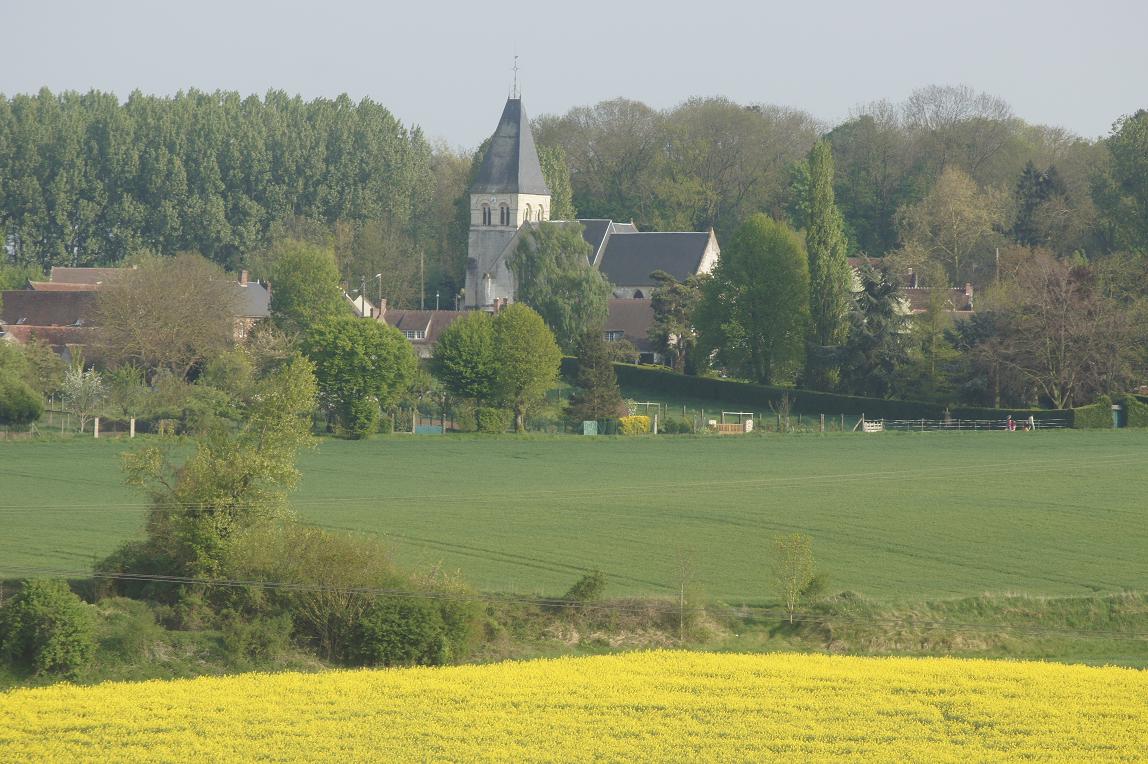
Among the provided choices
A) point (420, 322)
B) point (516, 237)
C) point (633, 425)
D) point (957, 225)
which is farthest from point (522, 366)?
point (957, 225)

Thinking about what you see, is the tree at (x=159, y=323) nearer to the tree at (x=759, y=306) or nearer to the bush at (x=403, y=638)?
the tree at (x=759, y=306)

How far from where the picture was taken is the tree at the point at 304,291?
300 ft

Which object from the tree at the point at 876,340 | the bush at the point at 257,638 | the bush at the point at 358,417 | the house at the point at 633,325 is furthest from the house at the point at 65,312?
the bush at the point at 257,638

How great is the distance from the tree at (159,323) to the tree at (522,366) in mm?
15625

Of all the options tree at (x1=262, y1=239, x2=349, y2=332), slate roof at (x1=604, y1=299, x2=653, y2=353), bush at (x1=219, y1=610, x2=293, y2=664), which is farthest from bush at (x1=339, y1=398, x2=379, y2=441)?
bush at (x1=219, y1=610, x2=293, y2=664)

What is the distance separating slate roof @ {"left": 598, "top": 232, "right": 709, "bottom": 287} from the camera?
4761 inches

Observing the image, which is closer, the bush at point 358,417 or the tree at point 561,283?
the bush at point 358,417

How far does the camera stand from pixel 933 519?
159 ft

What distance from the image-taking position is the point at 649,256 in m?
122

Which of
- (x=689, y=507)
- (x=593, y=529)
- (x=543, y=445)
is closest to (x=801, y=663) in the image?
(x=593, y=529)

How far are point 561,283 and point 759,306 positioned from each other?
1399 cm

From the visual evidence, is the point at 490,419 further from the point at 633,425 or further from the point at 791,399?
the point at 791,399

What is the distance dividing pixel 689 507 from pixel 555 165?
7639 centimetres

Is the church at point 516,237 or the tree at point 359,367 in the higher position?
the church at point 516,237
